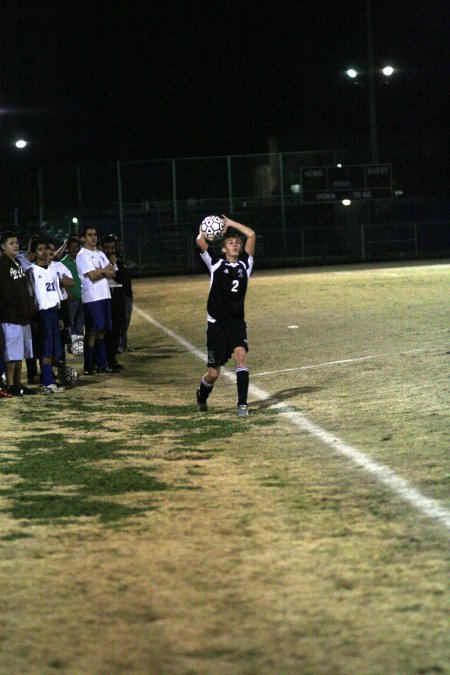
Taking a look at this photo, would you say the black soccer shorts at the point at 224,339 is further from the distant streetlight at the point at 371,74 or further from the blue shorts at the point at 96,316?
the distant streetlight at the point at 371,74

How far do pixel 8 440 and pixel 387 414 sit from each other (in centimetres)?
330

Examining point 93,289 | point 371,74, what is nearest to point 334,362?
point 93,289

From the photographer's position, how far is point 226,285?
9945mm

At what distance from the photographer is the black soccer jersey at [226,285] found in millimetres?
9938

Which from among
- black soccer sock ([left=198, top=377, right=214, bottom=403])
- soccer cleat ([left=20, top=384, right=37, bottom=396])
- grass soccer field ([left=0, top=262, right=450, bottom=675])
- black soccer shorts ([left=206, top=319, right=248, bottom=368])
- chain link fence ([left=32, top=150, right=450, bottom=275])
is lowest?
grass soccer field ([left=0, top=262, right=450, bottom=675])

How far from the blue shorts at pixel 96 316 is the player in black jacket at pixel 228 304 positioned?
12.8ft

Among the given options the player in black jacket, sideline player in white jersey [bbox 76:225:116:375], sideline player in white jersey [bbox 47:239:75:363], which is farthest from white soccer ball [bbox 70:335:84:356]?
the player in black jacket

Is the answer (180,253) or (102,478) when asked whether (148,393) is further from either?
(180,253)

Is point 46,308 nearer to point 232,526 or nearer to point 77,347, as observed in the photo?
→ point 77,347

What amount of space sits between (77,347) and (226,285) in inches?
264

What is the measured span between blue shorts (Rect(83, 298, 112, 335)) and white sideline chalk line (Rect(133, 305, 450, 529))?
275cm

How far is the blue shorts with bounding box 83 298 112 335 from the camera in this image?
13797 millimetres

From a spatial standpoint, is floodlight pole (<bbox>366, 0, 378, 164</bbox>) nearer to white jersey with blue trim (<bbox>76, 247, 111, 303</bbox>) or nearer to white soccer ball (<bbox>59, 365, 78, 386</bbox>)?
white jersey with blue trim (<bbox>76, 247, 111, 303</bbox>)

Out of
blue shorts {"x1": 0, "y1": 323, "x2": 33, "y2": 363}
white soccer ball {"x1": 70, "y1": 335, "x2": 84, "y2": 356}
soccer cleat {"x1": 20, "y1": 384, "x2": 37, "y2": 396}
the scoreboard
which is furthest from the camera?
the scoreboard
